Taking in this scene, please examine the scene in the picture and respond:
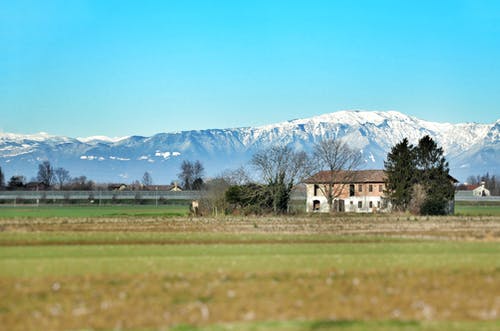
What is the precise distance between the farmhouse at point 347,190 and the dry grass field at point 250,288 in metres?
86.2

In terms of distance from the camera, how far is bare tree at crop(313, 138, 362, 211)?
127062 mm

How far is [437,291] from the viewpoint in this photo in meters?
22.3

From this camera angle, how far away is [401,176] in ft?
355

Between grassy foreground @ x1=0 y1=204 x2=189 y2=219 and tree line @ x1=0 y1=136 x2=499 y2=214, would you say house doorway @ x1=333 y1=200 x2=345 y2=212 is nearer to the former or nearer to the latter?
tree line @ x1=0 y1=136 x2=499 y2=214

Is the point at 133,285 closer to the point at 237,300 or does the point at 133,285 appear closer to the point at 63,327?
the point at 237,300

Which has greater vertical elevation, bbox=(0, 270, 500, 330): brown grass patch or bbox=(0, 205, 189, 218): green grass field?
bbox=(0, 205, 189, 218): green grass field

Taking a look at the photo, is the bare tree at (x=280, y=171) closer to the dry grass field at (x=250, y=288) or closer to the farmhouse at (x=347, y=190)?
the farmhouse at (x=347, y=190)

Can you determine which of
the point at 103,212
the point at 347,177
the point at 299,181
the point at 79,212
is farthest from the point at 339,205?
the point at 79,212

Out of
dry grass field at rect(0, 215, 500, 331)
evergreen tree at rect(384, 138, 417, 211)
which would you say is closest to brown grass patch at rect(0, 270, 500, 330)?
dry grass field at rect(0, 215, 500, 331)

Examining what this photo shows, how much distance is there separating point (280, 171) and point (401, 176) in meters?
17.0

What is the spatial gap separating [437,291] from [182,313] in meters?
7.67

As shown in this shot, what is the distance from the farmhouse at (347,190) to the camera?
126688 millimetres

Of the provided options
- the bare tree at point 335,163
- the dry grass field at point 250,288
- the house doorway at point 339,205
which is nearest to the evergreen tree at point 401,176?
the house doorway at point 339,205

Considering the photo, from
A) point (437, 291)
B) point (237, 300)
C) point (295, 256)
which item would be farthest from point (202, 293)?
point (295, 256)
